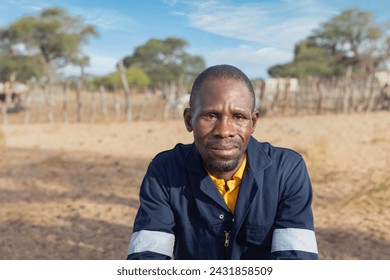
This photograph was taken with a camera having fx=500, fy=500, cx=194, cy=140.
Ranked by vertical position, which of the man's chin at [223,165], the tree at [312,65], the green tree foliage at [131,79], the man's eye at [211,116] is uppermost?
the tree at [312,65]

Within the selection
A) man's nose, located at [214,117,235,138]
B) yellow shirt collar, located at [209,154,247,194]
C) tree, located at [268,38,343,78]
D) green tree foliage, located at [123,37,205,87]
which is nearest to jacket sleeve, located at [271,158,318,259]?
yellow shirt collar, located at [209,154,247,194]

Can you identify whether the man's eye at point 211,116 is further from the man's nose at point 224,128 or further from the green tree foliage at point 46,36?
the green tree foliage at point 46,36

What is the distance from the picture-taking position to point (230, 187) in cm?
162

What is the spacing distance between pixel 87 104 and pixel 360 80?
11.1 m

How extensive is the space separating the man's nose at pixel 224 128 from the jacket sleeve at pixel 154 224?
25cm

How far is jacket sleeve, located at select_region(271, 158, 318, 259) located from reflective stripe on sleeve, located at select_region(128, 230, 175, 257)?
338mm

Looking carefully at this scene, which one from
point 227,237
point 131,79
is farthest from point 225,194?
point 131,79

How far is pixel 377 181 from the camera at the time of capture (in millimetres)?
6582

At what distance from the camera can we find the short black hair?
59.7 inches

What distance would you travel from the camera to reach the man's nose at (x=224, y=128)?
1492 mm

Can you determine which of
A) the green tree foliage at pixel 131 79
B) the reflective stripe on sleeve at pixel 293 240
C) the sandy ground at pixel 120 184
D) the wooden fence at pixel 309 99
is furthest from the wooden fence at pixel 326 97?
the reflective stripe on sleeve at pixel 293 240

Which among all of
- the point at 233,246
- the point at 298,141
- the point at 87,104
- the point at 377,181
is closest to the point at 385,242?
the point at 377,181
